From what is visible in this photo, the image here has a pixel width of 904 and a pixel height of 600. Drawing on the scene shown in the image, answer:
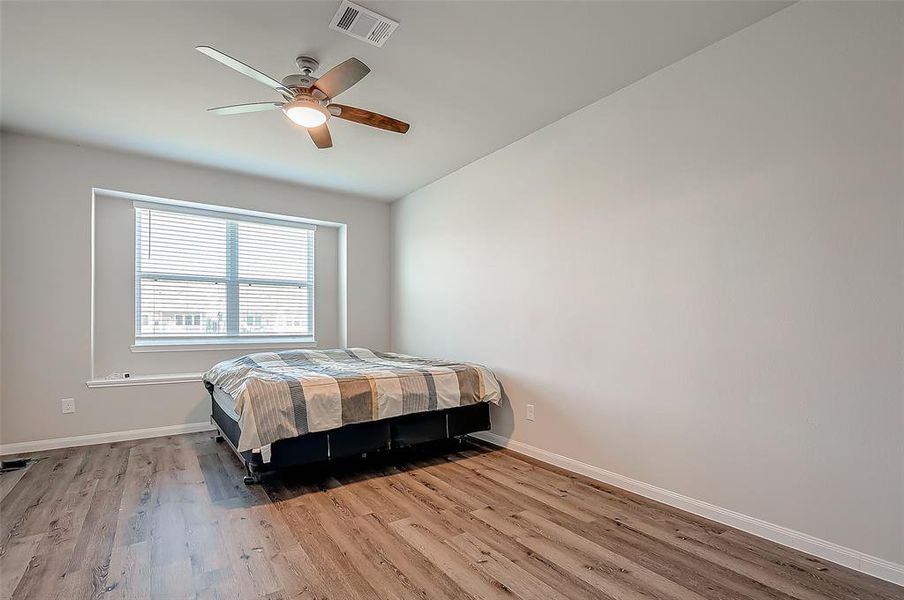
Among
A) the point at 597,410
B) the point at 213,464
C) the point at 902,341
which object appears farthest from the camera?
the point at 213,464

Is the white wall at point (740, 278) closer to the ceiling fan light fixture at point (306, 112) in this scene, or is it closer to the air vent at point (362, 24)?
the air vent at point (362, 24)

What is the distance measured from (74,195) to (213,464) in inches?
99.2

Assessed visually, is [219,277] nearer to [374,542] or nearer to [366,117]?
[366,117]

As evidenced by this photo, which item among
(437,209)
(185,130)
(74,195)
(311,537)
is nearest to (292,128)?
(185,130)

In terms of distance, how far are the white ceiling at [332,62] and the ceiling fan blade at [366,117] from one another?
201mm

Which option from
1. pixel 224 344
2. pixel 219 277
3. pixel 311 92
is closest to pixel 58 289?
pixel 219 277

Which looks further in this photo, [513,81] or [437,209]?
[437,209]

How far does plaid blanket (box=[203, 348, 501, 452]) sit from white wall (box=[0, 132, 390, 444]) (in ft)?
2.53

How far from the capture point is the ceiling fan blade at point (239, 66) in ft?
6.62

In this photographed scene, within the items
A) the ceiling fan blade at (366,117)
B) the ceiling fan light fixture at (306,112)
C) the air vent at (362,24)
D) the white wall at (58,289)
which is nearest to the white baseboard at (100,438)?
the white wall at (58,289)

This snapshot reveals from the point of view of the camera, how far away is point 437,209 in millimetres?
4684

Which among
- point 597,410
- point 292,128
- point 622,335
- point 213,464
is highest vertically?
point 292,128

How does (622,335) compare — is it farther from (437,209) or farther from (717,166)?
(437,209)

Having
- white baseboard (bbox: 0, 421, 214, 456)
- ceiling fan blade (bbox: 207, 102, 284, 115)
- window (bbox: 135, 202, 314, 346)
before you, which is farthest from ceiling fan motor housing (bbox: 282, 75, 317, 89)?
white baseboard (bbox: 0, 421, 214, 456)
